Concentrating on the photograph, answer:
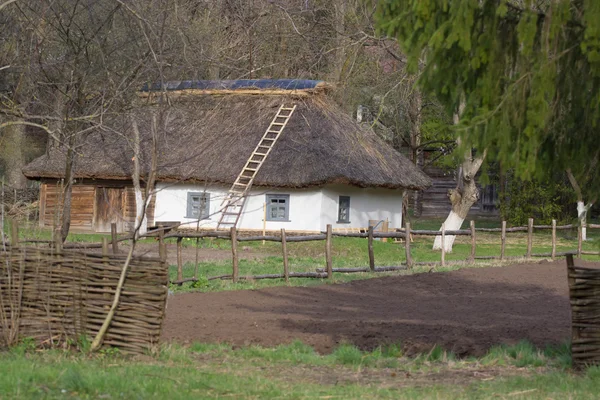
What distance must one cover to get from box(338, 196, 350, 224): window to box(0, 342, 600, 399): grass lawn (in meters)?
20.5

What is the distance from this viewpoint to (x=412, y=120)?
4022 centimetres

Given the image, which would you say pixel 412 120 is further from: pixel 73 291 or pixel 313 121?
pixel 73 291

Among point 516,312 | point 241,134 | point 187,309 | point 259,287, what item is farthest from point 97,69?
point 241,134

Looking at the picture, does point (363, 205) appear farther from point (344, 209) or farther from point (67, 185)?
point (67, 185)

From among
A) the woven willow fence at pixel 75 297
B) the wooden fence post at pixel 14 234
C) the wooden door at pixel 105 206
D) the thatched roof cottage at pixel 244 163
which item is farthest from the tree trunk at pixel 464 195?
the woven willow fence at pixel 75 297

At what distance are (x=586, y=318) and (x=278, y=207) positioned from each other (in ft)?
71.2

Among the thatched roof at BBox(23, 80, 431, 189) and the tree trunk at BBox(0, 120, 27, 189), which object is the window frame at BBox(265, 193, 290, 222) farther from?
the tree trunk at BBox(0, 120, 27, 189)

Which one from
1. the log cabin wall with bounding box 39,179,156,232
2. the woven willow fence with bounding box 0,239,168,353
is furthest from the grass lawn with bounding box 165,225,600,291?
the woven willow fence with bounding box 0,239,168,353

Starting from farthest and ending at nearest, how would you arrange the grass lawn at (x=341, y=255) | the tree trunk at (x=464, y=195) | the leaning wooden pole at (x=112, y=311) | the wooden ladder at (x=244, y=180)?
the wooden ladder at (x=244, y=180) → the tree trunk at (x=464, y=195) → the grass lawn at (x=341, y=255) → the leaning wooden pole at (x=112, y=311)

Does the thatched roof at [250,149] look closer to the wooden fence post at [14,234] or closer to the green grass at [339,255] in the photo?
the green grass at [339,255]

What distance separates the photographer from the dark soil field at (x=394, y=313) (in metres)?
11.0

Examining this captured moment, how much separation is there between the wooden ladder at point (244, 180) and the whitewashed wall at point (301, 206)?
332mm

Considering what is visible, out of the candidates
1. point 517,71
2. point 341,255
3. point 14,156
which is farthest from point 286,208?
point 517,71

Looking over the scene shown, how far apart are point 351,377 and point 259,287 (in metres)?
8.53
